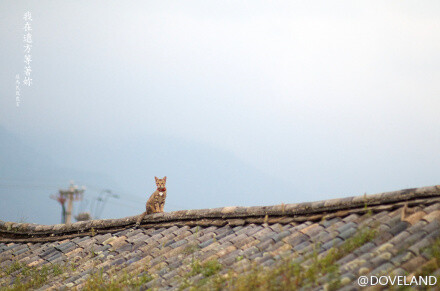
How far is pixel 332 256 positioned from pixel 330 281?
28.4 inches

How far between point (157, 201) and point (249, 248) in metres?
4.45

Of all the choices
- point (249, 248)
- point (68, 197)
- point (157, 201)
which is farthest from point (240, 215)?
point (68, 197)

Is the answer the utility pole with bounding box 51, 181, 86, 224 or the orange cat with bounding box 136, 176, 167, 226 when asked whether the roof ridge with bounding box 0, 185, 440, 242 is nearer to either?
the orange cat with bounding box 136, 176, 167, 226

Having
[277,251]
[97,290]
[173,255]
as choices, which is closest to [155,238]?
[173,255]

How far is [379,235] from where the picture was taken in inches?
275

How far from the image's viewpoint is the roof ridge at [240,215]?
25.6ft

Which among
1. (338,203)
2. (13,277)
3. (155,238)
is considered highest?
(338,203)

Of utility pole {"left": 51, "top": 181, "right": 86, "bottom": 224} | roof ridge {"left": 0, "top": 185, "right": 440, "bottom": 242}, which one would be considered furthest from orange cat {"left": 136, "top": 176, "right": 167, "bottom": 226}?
utility pole {"left": 51, "top": 181, "right": 86, "bottom": 224}

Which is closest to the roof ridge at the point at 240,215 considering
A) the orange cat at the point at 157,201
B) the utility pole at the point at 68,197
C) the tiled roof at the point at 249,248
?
the tiled roof at the point at 249,248

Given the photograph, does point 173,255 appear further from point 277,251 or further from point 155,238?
point 277,251

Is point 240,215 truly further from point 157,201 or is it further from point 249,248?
point 157,201

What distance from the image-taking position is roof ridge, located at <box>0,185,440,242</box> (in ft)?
25.6

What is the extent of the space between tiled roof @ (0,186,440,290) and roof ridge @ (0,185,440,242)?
Answer: 0.02 metres

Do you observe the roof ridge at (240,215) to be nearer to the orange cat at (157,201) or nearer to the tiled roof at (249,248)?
the tiled roof at (249,248)
